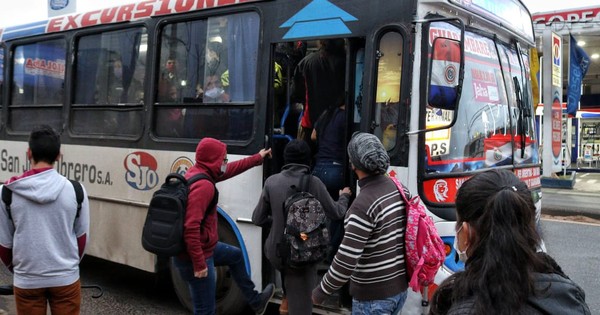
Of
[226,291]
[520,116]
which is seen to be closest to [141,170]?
[226,291]

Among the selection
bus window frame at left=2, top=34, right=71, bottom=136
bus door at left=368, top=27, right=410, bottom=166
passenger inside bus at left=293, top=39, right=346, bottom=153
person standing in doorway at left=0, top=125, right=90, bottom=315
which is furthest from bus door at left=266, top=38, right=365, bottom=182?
bus window frame at left=2, top=34, right=71, bottom=136

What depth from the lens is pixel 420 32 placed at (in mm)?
3781

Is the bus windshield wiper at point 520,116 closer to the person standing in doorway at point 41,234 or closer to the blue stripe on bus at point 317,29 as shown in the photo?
the blue stripe on bus at point 317,29

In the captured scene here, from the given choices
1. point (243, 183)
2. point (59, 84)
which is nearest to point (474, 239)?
point (243, 183)

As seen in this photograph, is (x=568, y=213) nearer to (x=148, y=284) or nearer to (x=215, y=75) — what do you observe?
(x=148, y=284)

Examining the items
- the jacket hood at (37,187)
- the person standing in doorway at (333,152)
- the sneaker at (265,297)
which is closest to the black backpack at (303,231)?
the person standing in doorway at (333,152)

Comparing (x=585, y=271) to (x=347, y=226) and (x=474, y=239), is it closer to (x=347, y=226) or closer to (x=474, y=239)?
(x=347, y=226)

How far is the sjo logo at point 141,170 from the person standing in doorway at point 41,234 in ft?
6.79

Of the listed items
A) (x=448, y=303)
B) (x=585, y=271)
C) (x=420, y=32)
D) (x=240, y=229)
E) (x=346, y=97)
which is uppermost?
(x=420, y=32)

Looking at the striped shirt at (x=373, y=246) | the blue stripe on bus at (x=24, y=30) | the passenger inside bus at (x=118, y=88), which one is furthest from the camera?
the blue stripe on bus at (x=24, y=30)

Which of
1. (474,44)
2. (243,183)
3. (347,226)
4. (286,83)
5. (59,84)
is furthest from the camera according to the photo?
(59,84)

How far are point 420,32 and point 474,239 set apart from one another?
250 cm

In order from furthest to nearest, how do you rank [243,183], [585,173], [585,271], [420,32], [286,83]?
1. [585,173]
2. [585,271]
3. [286,83]
4. [243,183]
5. [420,32]

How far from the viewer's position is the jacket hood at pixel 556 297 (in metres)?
1.37
